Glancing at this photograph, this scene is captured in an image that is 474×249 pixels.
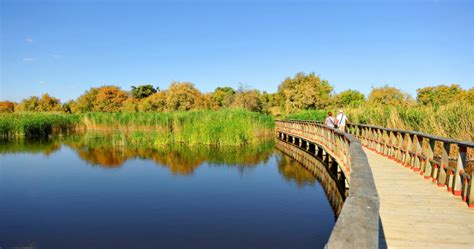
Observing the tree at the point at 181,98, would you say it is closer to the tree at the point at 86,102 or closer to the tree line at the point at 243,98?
the tree line at the point at 243,98

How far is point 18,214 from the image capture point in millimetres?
9211

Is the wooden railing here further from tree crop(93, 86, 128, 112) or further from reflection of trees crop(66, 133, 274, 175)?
tree crop(93, 86, 128, 112)

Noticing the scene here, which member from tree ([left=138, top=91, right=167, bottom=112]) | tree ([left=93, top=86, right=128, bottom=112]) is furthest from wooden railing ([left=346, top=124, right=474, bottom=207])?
tree ([left=93, top=86, right=128, bottom=112])

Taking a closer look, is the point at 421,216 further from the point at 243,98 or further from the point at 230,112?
the point at 243,98

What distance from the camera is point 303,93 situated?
44312 millimetres

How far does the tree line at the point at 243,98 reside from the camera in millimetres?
45062

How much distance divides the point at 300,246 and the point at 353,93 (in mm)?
63133

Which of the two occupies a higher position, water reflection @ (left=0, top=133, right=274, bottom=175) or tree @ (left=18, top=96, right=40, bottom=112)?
tree @ (left=18, top=96, right=40, bottom=112)

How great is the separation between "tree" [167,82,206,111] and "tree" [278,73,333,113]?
41.0 feet

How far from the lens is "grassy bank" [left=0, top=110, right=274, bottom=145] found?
22688 mm

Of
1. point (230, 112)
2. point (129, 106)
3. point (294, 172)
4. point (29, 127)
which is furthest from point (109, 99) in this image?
point (294, 172)

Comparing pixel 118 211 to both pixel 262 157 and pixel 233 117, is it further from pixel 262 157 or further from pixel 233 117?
pixel 233 117

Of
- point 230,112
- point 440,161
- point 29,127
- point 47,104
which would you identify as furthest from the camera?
point 47,104

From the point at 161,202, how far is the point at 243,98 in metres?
35.0
